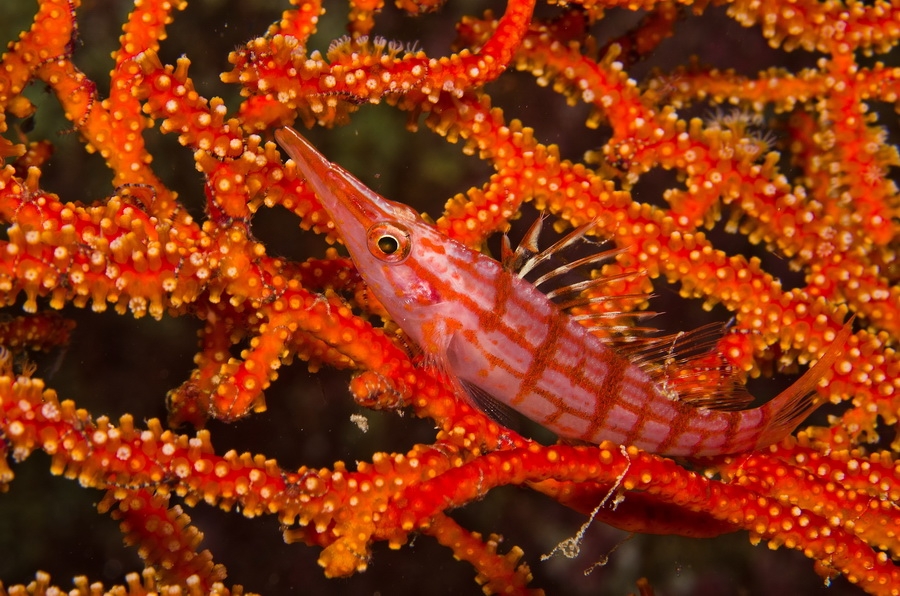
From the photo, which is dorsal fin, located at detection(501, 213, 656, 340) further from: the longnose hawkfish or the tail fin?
the tail fin

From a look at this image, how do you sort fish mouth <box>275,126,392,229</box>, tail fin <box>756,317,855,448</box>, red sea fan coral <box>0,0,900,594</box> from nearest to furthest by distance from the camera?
red sea fan coral <box>0,0,900,594</box> → fish mouth <box>275,126,392,229</box> → tail fin <box>756,317,855,448</box>

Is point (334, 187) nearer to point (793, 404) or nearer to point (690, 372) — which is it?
point (690, 372)

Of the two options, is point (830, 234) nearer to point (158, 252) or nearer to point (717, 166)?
point (717, 166)

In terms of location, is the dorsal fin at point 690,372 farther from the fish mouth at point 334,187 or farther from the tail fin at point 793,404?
the fish mouth at point 334,187

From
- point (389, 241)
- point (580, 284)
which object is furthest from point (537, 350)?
point (389, 241)

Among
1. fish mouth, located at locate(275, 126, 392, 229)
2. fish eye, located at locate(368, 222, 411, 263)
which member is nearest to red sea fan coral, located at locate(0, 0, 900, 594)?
fish mouth, located at locate(275, 126, 392, 229)
